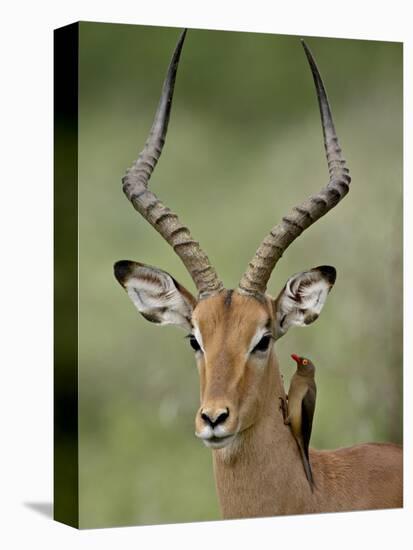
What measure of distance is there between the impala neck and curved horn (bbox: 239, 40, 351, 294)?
0.64 meters

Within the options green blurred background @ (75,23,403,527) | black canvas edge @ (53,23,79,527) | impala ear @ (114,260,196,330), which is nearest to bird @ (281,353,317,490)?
green blurred background @ (75,23,403,527)

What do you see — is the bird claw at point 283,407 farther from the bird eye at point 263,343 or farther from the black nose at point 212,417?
the black nose at point 212,417

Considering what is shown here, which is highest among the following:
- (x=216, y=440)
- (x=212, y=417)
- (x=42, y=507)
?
(x=212, y=417)

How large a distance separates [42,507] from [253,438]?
6.74ft

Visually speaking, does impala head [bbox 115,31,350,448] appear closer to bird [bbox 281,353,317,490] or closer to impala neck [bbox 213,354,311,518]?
impala neck [bbox 213,354,311,518]

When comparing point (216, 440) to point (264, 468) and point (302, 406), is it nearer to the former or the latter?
point (264, 468)

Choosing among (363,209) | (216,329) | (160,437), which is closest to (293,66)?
(363,209)

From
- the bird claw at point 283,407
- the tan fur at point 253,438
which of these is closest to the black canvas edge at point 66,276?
the tan fur at point 253,438

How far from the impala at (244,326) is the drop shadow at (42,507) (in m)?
1.49

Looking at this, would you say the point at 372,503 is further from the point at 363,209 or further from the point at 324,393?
the point at 363,209

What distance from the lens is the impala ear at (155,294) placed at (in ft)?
34.6

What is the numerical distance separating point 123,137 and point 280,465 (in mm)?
2822

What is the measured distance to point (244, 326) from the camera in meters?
10.3

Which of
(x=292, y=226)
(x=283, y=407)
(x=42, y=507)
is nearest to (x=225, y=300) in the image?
(x=292, y=226)
